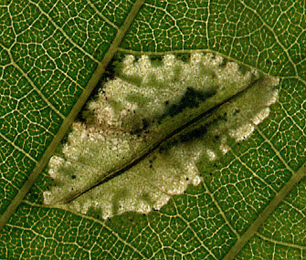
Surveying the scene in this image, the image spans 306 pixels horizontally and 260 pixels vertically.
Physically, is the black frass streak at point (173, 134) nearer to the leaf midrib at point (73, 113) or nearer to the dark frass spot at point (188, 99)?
the dark frass spot at point (188, 99)

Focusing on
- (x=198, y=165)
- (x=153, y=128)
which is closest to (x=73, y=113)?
(x=153, y=128)

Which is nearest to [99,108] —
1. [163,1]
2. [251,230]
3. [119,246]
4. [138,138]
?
[138,138]

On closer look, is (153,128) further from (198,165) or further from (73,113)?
(73,113)

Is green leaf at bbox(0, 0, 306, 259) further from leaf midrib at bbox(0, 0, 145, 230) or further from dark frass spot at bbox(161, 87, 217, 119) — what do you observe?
dark frass spot at bbox(161, 87, 217, 119)

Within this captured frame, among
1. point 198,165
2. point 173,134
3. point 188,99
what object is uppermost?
point 188,99

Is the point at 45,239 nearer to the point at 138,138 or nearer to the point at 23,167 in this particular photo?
the point at 23,167

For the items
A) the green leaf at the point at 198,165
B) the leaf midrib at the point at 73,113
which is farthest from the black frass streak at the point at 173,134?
the leaf midrib at the point at 73,113

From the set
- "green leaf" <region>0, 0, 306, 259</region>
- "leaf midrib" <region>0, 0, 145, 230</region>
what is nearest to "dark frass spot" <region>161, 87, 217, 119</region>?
"green leaf" <region>0, 0, 306, 259</region>
